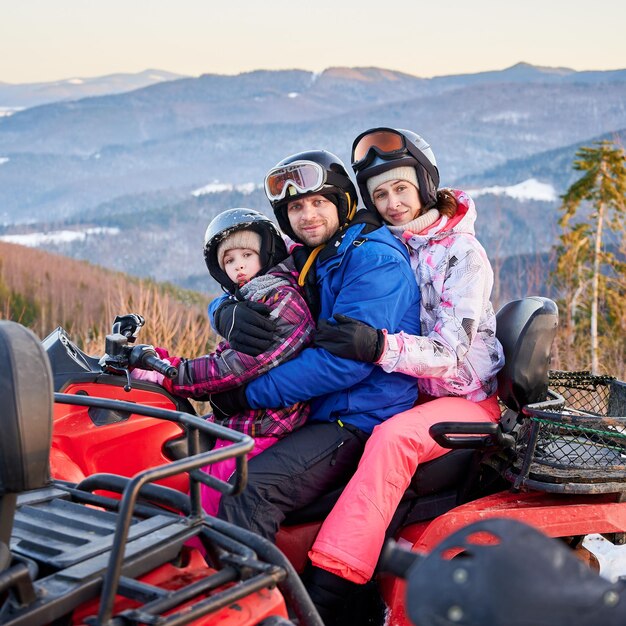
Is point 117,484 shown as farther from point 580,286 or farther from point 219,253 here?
point 580,286

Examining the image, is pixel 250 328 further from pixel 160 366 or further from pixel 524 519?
pixel 524 519

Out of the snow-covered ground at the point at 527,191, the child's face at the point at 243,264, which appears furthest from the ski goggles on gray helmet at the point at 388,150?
the snow-covered ground at the point at 527,191

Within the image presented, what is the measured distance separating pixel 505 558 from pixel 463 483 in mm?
1995

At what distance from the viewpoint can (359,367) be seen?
3.45 metres

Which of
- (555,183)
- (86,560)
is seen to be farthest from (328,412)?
(555,183)

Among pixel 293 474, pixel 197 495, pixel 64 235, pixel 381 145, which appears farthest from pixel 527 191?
pixel 197 495

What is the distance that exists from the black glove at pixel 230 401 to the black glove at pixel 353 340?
0.42 m

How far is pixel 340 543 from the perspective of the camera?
3031 millimetres

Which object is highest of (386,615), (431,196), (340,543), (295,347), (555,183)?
(431,196)

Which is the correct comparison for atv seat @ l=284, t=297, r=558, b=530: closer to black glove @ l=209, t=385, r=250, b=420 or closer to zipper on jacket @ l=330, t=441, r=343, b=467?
zipper on jacket @ l=330, t=441, r=343, b=467

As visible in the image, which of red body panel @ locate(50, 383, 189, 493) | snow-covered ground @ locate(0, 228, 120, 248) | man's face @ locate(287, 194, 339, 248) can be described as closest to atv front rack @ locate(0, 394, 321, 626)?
red body panel @ locate(50, 383, 189, 493)

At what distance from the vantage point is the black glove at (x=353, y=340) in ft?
11.0

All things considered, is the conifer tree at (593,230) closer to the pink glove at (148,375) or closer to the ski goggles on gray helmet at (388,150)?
the ski goggles on gray helmet at (388,150)

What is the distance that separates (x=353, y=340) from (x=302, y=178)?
33.4 inches
